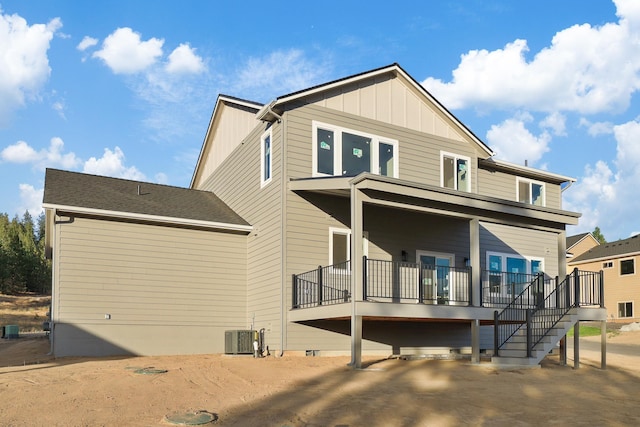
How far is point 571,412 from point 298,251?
27.9ft

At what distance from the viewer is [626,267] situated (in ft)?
137

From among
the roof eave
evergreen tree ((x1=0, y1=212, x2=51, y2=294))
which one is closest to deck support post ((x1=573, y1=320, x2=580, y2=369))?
the roof eave

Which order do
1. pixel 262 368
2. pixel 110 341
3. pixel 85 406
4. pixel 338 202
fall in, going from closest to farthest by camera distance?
pixel 85 406 < pixel 262 368 < pixel 110 341 < pixel 338 202

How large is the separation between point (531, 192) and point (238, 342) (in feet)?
42.2

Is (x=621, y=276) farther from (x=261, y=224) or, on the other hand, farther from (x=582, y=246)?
(x=261, y=224)

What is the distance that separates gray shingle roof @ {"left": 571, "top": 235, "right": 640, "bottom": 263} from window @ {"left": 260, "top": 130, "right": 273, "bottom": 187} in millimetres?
32367

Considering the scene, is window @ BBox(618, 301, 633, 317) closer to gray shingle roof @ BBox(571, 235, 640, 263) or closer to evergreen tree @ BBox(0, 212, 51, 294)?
gray shingle roof @ BBox(571, 235, 640, 263)

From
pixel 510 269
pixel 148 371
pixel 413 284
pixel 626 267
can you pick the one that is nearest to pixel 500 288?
pixel 510 269

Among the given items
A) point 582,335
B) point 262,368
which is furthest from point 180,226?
point 582,335

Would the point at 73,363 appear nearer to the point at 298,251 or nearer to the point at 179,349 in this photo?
the point at 179,349

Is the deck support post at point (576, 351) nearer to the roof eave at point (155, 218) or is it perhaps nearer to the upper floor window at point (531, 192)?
the upper floor window at point (531, 192)

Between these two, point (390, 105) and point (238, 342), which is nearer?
point (238, 342)

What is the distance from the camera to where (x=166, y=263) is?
17.4 metres

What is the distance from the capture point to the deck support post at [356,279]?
44.8ft
